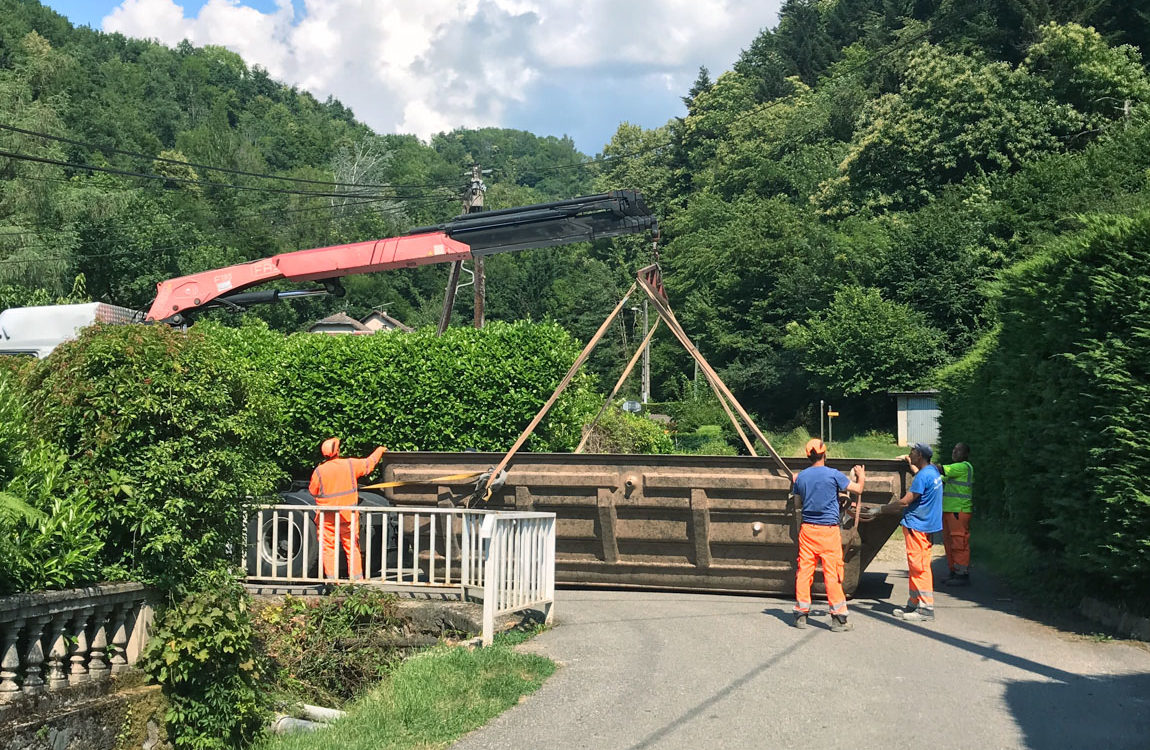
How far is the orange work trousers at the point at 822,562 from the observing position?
9445mm

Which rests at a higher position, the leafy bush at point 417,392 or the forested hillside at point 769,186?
the forested hillside at point 769,186

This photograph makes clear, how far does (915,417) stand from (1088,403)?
35306 millimetres

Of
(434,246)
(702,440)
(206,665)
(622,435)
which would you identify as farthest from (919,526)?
(702,440)

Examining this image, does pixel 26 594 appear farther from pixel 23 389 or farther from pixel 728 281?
pixel 728 281

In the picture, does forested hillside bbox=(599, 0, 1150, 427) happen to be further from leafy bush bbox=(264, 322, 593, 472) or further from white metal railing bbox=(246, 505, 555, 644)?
white metal railing bbox=(246, 505, 555, 644)

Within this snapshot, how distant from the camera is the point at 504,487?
11.5 metres

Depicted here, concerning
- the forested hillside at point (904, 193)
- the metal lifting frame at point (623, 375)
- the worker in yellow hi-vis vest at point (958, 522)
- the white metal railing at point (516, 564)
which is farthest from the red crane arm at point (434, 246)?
the forested hillside at point (904, 193)

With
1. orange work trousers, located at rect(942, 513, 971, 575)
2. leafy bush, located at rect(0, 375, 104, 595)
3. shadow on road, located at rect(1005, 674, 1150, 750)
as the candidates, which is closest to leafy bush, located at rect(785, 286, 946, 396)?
orange work trousers, located at rect(942, 513, 971, 575)

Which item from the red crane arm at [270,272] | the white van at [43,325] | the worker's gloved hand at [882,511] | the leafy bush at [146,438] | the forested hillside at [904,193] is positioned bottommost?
the worker's gloved hand at [882,511]

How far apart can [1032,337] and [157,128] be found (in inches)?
3850

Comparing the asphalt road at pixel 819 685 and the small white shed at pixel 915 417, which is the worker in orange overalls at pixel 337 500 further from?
the small white shed at pixel 915 417

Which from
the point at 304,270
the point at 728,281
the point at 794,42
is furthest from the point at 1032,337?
the point at 794,42

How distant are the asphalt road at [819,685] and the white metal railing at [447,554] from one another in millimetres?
484

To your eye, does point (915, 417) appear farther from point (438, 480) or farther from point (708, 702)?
point (708, 702)
